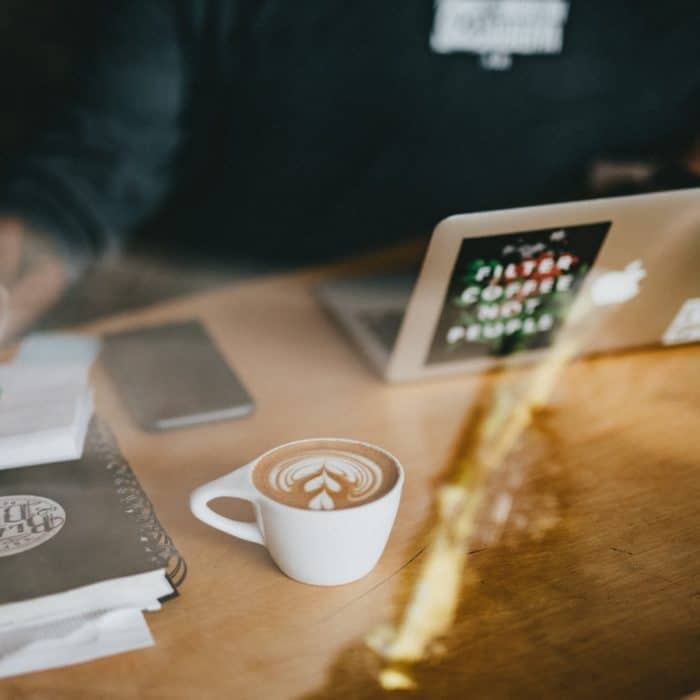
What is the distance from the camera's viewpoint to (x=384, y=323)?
95 cm

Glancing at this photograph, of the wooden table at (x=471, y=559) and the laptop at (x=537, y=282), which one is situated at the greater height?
the laptop at (x=537, y=282)

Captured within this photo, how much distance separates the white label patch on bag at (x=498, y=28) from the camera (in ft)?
4.19

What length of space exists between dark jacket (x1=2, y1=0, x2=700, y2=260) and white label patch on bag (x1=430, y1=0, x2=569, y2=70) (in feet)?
0.06

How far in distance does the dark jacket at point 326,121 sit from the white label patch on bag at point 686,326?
604mm

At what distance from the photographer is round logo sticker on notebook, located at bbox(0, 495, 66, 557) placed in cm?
59

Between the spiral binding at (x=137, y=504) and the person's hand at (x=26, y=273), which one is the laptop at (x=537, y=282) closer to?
the spiral binding at (x=137, y=504)

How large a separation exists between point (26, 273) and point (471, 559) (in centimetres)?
76

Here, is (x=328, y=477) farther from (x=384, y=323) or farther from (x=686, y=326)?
(x=686, y=326)

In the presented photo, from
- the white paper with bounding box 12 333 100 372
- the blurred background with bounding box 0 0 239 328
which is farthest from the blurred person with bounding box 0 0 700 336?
the blurred background with bounding box 0 0 239 328

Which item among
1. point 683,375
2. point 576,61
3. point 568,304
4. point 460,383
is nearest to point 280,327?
point 460,383

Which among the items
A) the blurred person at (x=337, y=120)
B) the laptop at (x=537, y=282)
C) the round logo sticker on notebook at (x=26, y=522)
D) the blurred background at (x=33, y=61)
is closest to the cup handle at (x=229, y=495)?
the round logo sticker on notebook at (x=26, y=522)

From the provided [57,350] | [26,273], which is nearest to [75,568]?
[57,350]

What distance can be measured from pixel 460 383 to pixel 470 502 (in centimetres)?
21

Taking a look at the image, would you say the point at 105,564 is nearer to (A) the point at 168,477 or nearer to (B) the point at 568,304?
(A) the point at 168,477
